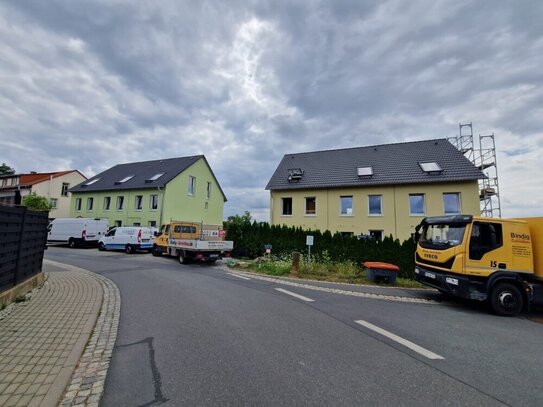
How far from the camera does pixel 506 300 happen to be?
745cm

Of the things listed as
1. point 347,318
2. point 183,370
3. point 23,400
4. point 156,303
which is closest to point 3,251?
point 156,303

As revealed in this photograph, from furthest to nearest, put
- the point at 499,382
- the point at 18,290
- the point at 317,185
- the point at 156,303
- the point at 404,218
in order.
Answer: the point at 317,185
the point at 404,218
the point at 156,303
the point at 18,290
the point at 499,382

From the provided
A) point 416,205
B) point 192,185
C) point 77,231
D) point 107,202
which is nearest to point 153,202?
point 192,185

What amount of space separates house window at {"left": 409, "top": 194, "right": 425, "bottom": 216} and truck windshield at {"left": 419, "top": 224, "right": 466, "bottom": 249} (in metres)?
12.5

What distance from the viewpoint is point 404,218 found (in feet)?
69.3

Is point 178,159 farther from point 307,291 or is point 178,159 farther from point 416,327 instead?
point 416,327

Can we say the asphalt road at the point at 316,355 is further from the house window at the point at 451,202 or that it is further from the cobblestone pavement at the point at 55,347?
the house window at the point at 451,202

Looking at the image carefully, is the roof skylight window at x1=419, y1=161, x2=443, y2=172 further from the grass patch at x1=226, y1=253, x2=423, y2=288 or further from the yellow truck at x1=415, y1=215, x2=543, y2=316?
the yellow truck at x1=415, y1=215, x2=543, y2=316

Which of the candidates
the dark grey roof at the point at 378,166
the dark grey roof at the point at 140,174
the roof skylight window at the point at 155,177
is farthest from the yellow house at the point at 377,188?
the roof skylight window at the point at 155,177

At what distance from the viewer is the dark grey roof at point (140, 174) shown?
98.6ft

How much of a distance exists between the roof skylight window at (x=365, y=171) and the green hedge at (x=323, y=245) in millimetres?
8294

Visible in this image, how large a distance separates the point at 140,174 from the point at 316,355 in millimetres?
34141

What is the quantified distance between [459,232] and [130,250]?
21.5m

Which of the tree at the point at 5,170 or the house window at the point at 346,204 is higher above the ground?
the tree at the point at 5,170
